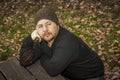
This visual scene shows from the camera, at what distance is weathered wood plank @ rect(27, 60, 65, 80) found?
362 cm

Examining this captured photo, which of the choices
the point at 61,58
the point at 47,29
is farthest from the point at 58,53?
the point at 47,29

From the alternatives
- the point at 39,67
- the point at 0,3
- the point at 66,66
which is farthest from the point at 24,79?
the point at 0,3

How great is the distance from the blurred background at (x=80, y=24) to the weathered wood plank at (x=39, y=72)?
8.52 feet

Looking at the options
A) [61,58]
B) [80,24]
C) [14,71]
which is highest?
[61,58]

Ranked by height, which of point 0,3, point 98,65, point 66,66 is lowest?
point 0,3

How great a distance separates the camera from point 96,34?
8.24 metres

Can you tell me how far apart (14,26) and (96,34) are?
11.7 ft

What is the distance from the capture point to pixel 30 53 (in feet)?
13.3

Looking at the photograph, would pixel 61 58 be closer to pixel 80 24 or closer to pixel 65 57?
pixel 65 57

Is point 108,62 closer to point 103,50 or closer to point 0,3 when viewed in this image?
point 103,50

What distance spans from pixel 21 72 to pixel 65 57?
0.77m

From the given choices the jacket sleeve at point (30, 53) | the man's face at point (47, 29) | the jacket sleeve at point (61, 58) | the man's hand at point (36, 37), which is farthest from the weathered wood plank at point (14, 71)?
the man's face at point (47, 29)

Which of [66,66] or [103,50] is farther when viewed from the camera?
[103,50]

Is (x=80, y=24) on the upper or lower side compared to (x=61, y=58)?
lower
